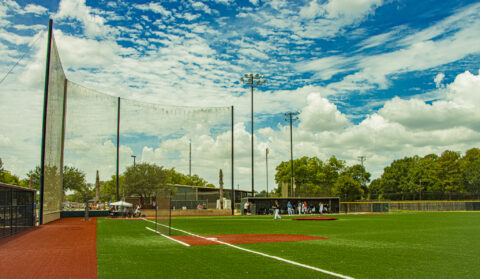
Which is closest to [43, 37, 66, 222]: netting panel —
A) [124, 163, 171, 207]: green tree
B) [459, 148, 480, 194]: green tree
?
[124, 163, 171, 207]: green tree

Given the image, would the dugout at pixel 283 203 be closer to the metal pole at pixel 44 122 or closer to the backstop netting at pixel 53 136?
the backstop netting at pixel 53 136

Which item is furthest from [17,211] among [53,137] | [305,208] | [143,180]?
[143,180]

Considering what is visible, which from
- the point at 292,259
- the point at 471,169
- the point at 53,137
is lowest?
the point at 292,259

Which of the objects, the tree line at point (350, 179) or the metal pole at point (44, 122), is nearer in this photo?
the metal pole at point (44, 122)

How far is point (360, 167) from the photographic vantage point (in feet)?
406

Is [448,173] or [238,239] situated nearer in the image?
[238,239]

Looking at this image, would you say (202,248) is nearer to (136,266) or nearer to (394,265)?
(136,266)

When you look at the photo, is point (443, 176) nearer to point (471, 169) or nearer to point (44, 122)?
point (471, 169)

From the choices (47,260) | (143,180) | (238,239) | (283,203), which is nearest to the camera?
(47,260)

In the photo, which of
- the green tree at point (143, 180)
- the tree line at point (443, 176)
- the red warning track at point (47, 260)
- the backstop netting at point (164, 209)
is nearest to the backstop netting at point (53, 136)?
the backstop netting at point (164, 209)

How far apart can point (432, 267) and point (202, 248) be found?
254 inches

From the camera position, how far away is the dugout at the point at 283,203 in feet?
154

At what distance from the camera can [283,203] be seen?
Result: 49.4 m

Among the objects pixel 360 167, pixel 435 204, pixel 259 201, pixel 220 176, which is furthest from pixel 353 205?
pixel 360 167
